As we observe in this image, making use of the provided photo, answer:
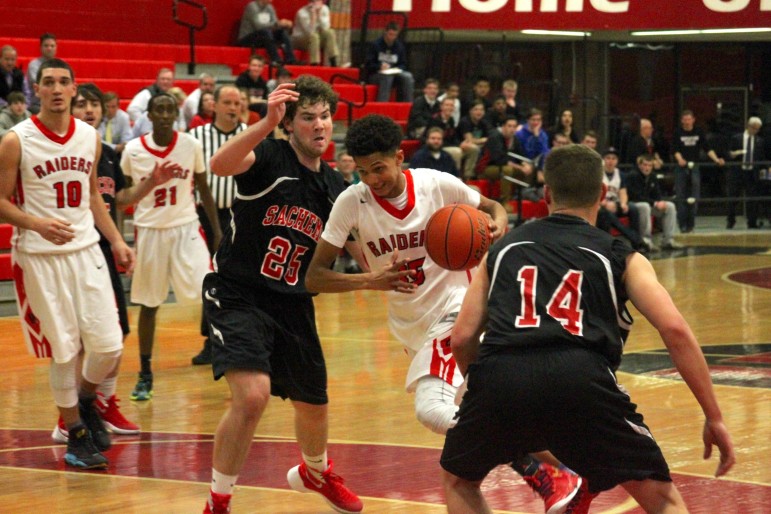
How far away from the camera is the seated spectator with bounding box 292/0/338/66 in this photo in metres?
19.2

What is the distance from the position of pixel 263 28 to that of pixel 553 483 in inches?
576

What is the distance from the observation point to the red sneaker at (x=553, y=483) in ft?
15.3

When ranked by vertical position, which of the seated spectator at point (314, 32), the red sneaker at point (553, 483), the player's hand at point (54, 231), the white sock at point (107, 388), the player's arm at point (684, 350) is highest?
the seated spectator at point (314, 32)

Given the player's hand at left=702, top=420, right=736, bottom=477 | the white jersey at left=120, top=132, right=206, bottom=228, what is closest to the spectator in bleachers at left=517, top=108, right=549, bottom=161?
the white jersey at left=120, top=132, right=206, bottom=228

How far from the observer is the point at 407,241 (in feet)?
16.7

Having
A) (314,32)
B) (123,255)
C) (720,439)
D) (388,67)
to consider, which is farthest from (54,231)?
(388,67)

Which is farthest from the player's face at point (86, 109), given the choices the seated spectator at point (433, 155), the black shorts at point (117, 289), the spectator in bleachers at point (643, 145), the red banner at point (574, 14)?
the red banner at point (574, 14)

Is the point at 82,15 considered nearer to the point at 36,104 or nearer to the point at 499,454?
the point at 36,104

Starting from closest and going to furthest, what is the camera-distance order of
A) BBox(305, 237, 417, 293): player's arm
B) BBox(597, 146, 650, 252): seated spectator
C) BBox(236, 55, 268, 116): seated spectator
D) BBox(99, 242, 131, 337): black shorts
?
BBox(305, 237, 417, 293): player's arm < BBox(99, 242, 131, 337): black shorts < BBox(236, 55, 268, 116): seated spectator < BBox(597, 146, 650, 252): seated spectator

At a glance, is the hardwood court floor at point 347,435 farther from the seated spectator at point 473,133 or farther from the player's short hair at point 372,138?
the seated spectator at point 473,133

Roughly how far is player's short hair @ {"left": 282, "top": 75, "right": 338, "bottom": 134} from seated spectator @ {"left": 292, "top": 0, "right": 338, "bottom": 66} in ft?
46.2

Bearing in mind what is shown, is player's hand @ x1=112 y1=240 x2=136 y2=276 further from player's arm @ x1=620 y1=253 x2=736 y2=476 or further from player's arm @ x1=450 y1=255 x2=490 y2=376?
player's arm @ x1=620 y1=253 x2=736 y2=476

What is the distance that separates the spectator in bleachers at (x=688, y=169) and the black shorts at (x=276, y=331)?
15451mm

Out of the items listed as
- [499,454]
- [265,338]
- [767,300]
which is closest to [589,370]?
[499,454]
